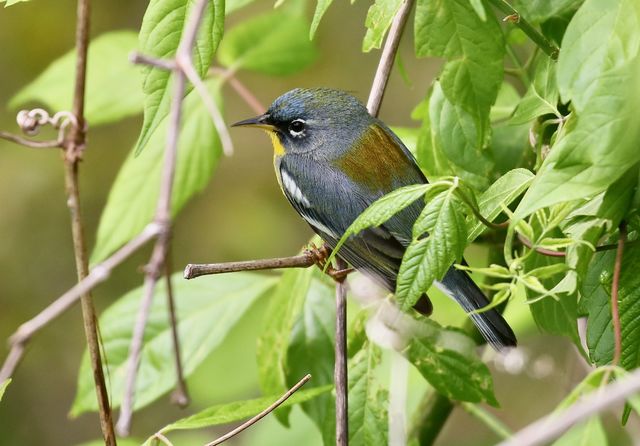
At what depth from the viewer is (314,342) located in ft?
7.95

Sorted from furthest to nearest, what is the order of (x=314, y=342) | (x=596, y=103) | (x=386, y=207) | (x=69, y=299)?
(x=314, y=342) → (x=386, y=207) → (x=596, y=103) → (x=69, y=299)

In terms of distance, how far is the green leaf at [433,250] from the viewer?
60.9 inches

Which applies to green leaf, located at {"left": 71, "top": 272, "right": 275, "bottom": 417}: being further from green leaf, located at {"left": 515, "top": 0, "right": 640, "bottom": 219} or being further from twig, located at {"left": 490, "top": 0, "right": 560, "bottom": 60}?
green leaf, located at {"left": 515, "top": 0, "right": 640, "bottom": 219}

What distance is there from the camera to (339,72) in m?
6.80

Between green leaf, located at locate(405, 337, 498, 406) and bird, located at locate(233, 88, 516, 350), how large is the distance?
0.99 ft

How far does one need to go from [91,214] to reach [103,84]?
147 inches

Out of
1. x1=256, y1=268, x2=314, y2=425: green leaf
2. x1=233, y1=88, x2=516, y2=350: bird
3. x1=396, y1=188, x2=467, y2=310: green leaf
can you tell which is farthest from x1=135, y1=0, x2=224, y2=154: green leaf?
x1=233, y1=88, x2=516, y2=350: bird

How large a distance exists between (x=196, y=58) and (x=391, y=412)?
94 cm

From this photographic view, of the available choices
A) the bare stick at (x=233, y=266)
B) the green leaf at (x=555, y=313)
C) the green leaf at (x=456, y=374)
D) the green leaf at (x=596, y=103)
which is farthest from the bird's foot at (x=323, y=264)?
the green leaf at (x=596, y=103)

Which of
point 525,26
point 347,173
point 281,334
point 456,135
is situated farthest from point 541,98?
point 347,173

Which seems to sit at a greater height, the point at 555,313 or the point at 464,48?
the point at 464,48

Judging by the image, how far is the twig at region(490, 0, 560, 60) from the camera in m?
1.77

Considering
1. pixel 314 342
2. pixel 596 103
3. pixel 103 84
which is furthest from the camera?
pixel 103 84

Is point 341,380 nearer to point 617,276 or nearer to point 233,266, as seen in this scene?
point 233,266
